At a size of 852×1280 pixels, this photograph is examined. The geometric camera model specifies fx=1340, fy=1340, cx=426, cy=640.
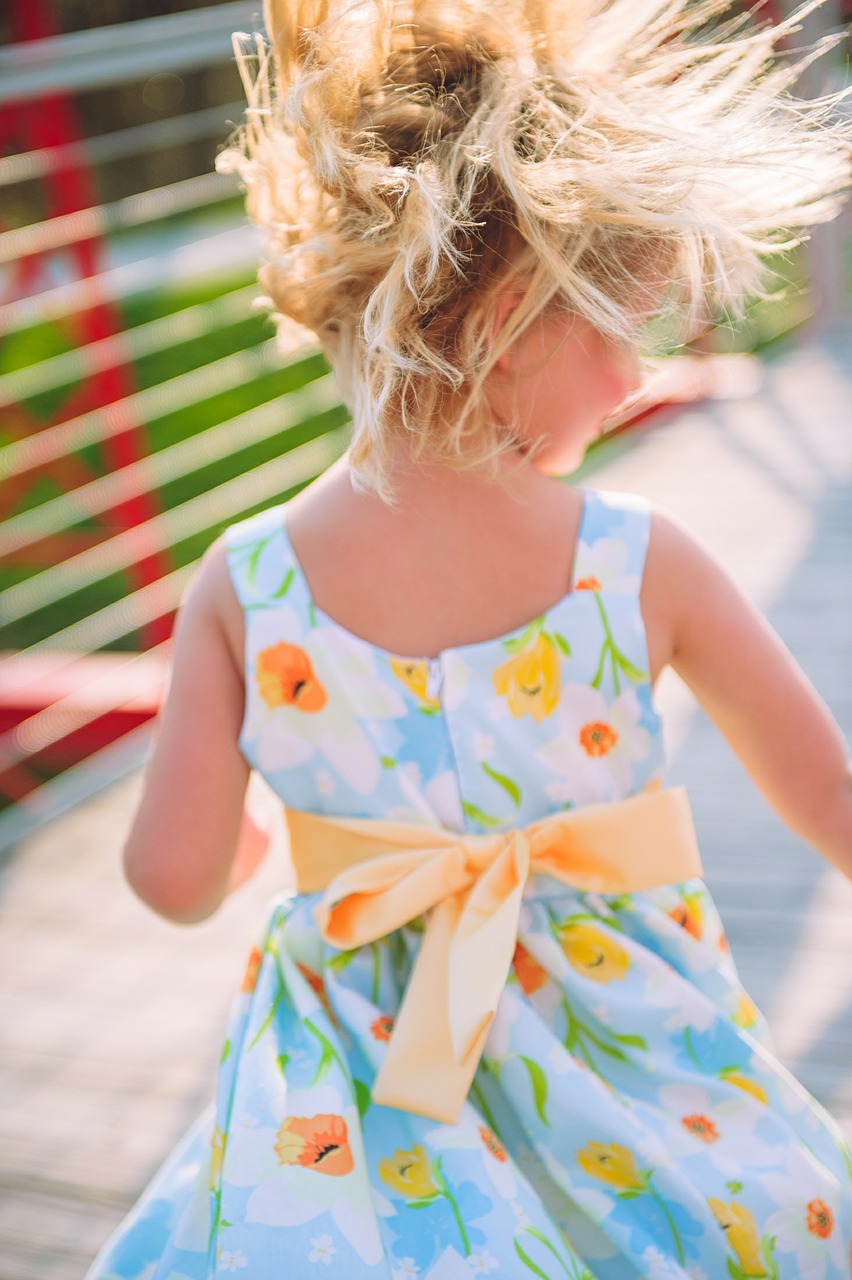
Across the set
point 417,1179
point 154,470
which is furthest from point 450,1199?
point 154,470

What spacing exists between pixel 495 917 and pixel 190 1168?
0.31 meters

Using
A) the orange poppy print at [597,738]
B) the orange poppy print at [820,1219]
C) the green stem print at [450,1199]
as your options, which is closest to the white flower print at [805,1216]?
the orange poppy print at [820,1219]

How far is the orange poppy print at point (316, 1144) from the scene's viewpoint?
35.1 inches

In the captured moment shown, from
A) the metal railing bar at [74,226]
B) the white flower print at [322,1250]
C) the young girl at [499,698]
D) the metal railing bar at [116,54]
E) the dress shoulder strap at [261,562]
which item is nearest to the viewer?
the white flower print at [322,1250]

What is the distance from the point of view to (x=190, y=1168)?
1028mm

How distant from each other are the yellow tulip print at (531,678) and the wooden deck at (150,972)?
0.65 m

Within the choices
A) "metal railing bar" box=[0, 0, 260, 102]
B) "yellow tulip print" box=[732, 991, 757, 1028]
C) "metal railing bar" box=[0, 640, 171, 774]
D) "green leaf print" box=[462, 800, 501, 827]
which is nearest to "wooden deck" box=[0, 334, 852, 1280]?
"metal railing bar" box=[0, 640, 171, 774]

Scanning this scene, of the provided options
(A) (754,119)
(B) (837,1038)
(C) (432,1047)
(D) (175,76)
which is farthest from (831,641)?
(D) (175,76)

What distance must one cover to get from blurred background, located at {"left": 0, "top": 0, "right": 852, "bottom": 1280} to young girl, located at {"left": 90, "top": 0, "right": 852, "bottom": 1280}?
0.76ft

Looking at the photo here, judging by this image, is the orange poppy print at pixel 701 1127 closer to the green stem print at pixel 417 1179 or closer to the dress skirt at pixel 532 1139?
the dress skirt at pixel 532 1139

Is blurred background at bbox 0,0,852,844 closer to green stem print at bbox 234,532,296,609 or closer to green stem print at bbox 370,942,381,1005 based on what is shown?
green stem print at bbox 234,532,296,609

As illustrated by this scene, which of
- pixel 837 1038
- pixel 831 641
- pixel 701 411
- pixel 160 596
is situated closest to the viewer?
pixel 837 1038

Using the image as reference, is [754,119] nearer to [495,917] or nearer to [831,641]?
[495,917]

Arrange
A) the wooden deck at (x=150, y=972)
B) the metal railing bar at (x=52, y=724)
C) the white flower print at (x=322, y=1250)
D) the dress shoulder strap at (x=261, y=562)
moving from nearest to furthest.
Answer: the white flower print at (x=322, y=1250)
the dress shoulder strap at (x=261, y=562)
the wooden deck at (x=150, y=972)
the metal railing bar at (x=52, y=724)
